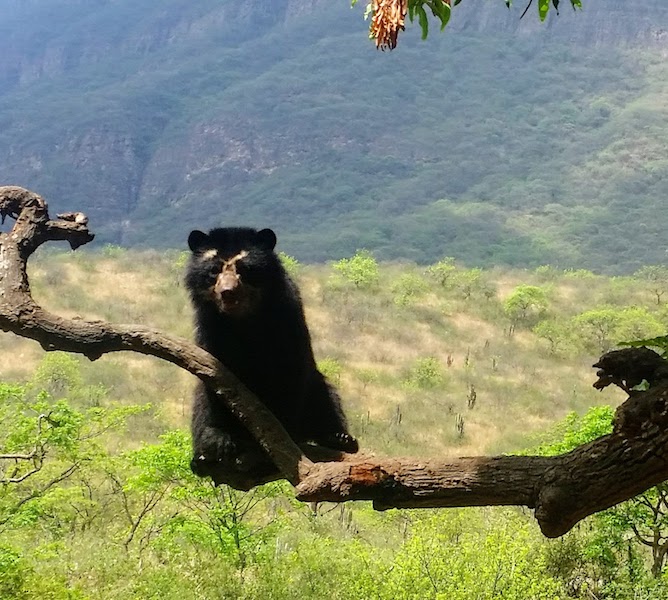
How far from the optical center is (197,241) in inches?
178

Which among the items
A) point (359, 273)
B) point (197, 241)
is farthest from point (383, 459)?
point (359, 273)

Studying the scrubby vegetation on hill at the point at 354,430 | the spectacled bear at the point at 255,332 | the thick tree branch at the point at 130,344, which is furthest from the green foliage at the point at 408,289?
the thick tree branch at the point at 130,344

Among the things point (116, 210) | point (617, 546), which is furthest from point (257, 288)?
point (116, 210)

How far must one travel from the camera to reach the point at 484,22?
391ft

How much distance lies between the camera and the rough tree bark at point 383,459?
1.99 metres

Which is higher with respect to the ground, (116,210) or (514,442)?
(514,442)

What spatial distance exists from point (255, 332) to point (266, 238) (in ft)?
2.05

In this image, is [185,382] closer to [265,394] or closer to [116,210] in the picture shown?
[265,394]

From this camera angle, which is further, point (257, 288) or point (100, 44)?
point (100, 44)

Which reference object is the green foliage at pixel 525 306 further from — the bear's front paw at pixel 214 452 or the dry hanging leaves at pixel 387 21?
the dry hanging leaves at pixel 387 21

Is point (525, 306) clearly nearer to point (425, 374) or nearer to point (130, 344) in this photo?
point (425, 374)

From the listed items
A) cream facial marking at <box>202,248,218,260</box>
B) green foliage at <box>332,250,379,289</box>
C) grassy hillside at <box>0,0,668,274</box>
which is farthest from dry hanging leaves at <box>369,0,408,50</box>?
grassy hillside at <box>0,0,668,274</box>

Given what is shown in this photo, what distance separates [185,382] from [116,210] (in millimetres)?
65562

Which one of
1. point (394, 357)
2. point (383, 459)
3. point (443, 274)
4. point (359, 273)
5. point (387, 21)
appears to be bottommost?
point (394, 357)
